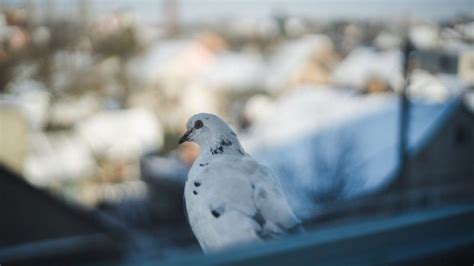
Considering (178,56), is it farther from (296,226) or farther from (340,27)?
(296,226)

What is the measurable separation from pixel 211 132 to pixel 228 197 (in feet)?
0.24

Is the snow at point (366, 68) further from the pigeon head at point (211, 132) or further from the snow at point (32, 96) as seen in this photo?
the pigeon head at point (211, 132)

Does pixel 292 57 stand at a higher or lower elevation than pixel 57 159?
higher

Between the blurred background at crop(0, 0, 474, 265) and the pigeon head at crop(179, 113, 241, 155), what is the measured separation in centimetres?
29

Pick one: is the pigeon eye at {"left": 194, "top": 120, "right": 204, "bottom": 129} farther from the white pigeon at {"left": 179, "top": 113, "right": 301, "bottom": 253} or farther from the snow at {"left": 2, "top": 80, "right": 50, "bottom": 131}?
the snow at {"left": 2, "top": 80, "right": 50, "bottom": 131}

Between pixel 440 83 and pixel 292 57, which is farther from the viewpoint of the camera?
pixel 292 57

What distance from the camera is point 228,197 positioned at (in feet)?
1.88

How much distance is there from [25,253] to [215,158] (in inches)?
137

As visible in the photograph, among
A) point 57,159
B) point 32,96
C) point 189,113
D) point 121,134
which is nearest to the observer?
point 189,113

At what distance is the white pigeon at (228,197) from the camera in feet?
1.86

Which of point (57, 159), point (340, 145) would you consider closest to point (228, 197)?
point (340, 145)

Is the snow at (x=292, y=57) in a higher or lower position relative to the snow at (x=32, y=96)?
higher

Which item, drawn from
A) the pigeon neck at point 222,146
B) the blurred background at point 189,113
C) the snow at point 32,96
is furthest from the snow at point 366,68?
the pigeon neck at point 222,146

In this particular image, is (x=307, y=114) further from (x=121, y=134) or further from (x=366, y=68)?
(x=121, y=134)
